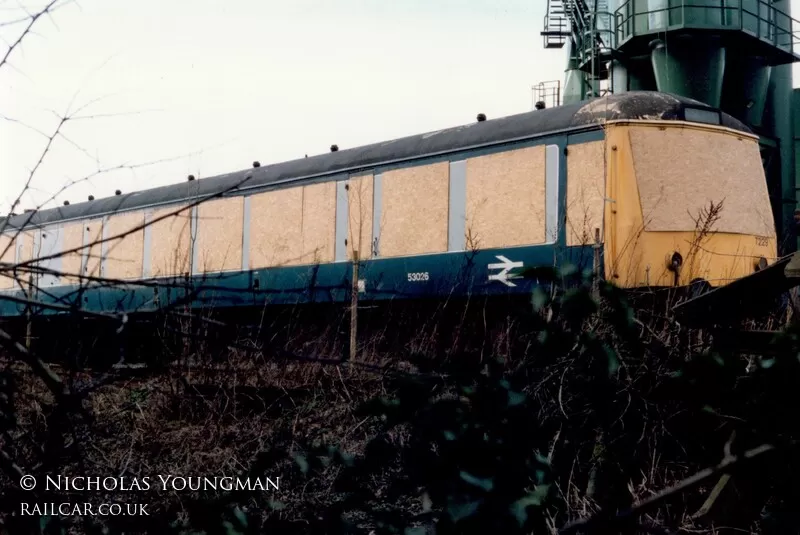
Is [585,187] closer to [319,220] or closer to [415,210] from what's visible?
[415,210]

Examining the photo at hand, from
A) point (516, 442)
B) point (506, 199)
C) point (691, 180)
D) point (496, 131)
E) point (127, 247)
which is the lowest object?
point (516, 442)

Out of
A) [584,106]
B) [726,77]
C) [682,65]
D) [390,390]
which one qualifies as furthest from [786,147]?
[390,390]

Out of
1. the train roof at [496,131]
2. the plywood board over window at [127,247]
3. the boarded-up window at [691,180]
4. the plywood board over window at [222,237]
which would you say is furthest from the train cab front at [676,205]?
the plywood board over window at [127,247]

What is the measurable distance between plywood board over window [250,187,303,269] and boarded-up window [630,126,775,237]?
5335 millimetres

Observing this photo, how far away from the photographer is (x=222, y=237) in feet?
49.2

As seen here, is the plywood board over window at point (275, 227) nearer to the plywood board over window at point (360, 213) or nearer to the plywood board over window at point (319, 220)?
the plywood board over window at point (319, 220)

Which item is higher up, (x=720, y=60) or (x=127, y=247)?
(x=720, y=60)

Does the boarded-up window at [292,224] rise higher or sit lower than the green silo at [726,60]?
lower

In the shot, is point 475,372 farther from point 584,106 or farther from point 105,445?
point 584,106

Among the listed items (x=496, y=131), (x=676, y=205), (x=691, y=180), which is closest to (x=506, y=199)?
(x=496, y=131)

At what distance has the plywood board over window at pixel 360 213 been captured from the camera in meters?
12.6

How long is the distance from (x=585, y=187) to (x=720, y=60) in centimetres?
965

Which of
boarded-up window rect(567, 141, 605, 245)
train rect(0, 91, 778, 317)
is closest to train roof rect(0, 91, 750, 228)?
train rect(0, 91, 778, 317)

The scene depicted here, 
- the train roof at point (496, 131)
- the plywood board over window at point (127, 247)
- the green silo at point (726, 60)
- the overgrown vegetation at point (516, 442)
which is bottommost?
Result: the overgrown vegetation at point (516, 442)
